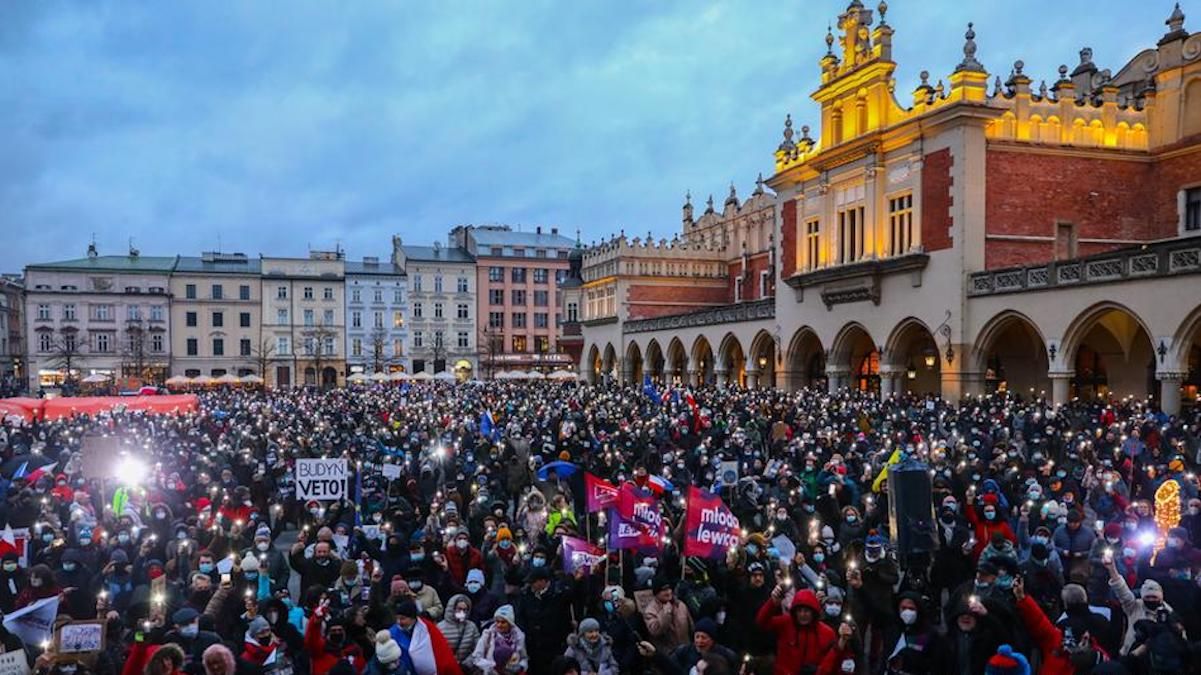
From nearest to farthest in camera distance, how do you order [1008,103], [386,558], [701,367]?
[386,558] < [1008,103] < [701,367]

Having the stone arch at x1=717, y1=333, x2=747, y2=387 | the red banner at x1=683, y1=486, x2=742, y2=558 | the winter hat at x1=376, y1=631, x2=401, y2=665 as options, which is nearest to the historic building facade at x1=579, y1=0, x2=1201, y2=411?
the stone arch at x1=717, y1=333, x2=747, y2=387

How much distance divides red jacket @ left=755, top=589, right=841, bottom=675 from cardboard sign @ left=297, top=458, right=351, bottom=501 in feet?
21.2

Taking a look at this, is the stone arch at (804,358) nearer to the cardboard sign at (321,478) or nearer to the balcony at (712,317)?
the balcony at (712,317)

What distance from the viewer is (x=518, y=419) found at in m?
23.8

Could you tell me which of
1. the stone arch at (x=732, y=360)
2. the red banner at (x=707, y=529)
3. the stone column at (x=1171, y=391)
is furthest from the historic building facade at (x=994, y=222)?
the red banner at (x=707, y=529)

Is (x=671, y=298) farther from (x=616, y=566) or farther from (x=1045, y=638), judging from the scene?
(x=1045, y=638)

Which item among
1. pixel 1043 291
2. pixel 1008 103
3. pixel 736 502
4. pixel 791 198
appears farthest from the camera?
pixel 791 198

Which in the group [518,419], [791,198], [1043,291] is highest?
[791,198]

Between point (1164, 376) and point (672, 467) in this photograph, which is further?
point (1164, 376)

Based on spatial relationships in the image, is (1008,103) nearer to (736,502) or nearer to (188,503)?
(736,502)

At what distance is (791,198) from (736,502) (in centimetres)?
2762

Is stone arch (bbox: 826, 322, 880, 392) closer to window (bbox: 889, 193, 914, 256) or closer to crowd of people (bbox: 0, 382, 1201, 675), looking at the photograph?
window (bbox: 889, 193, 914, 256)

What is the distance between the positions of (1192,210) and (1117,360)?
21.0ft

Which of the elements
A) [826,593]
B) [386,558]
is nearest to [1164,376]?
[826,593]
